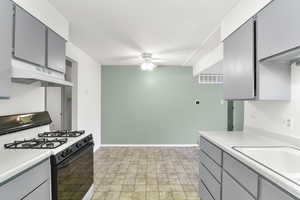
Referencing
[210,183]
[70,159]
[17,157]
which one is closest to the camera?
[17,157]

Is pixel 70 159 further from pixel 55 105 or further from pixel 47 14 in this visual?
pixel 55 105

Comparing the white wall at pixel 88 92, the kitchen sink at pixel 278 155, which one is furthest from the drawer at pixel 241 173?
the white wall at pixel 88 92

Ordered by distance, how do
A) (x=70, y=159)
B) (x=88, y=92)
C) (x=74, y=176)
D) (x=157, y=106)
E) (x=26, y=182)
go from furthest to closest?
(x=157, y=106)
(x=88, y=92)
(x=74, y=176)
(x=70, y=159)
(x=26, y=182)

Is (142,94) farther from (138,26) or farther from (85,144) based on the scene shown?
(85,144)

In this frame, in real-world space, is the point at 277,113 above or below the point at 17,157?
above

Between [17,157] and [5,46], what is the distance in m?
0.88

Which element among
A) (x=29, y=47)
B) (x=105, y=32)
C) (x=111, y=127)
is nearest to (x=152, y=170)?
(x=111, y=127)

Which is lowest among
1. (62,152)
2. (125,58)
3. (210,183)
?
(210,183)

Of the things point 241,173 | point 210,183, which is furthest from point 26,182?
point 210,183

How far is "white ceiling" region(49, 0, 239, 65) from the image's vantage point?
217 centimetres

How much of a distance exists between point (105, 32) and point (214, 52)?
230 centimetres

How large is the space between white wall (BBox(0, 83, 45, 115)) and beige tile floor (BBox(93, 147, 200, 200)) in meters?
1.55

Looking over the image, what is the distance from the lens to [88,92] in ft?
15.0

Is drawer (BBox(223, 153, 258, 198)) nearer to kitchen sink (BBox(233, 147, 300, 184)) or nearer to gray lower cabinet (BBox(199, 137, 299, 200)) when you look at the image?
gray lower cabinet (BBox(199, 137, 299, 200))
